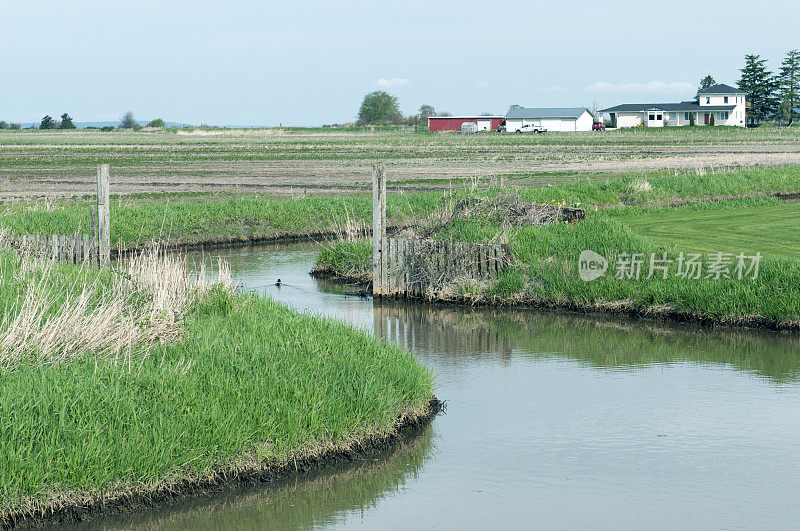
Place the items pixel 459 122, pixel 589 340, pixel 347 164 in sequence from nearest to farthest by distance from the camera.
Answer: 1. pixel 589 340
2. pixel 347 164
3. pixel 459 122

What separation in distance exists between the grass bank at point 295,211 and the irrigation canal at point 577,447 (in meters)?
10.4

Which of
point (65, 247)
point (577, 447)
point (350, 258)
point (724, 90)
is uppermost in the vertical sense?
point (724, 90)

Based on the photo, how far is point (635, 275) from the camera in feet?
62.6

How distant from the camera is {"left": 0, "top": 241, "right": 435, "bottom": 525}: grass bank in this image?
8852 millimetres

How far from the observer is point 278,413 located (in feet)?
34.0

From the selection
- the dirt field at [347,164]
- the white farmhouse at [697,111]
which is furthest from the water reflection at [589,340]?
the white farmhouse at [697,111]

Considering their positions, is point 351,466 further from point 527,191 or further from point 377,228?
point 527,191

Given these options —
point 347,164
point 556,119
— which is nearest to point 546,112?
point 556,119

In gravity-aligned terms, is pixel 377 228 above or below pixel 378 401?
above

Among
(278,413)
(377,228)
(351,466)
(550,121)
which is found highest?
(550,121)

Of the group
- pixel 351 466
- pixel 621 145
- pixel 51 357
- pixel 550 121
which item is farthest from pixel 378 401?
pixel 550 121

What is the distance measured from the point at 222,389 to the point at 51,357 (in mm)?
2297

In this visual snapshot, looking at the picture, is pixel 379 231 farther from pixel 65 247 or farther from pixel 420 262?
pixel 65 247

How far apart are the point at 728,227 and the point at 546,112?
121 metres
